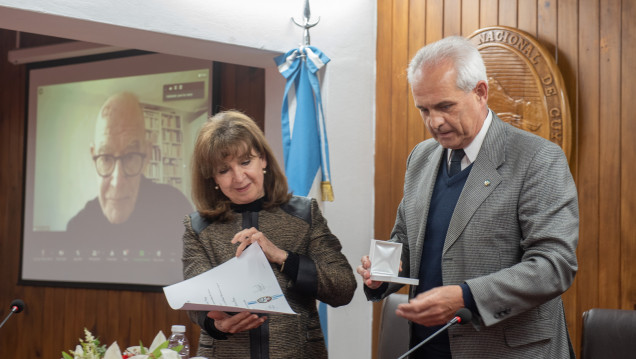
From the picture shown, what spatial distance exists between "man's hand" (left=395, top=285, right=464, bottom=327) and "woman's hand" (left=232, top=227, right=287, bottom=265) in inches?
21.1

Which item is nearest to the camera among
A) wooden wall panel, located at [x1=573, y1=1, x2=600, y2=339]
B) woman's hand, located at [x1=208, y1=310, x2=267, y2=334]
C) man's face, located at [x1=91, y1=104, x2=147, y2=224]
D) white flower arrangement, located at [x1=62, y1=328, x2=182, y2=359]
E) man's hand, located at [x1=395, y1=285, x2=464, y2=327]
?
white flower arrangement, located at [x1=62, y1=328, x2=182, y2=359]

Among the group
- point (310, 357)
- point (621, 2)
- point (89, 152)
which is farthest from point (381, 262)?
point (89, 152)

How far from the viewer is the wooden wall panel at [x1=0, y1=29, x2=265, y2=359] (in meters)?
4.42

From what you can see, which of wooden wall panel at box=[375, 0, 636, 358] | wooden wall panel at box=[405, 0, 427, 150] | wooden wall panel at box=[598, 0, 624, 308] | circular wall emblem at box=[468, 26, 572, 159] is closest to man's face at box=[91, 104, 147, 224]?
wooden wall panel at box=[405, 0, 427, 150]

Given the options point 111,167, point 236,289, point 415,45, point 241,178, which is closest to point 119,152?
point 111,167

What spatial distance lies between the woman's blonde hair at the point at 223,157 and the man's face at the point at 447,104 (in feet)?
1.97

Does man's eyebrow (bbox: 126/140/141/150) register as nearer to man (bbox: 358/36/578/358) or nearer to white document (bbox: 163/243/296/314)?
white document (bbox: 163/243/296/314)

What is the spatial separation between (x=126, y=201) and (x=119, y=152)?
35cm

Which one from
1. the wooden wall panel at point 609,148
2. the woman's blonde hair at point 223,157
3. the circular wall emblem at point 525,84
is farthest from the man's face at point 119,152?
the wooden wall panel at point 609,148

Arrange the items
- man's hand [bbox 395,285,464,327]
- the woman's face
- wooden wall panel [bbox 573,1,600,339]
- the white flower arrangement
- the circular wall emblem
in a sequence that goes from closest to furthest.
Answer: the white flower arrangement → man's hand [bbox 395,285,464,327] → the woman's face → wooden wall panel [bbox 573,1,600,339] → the circular wall emblem

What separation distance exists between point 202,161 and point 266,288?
0.47 m

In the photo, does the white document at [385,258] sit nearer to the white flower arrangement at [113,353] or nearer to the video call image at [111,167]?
the white flower arrangement at [113,353]

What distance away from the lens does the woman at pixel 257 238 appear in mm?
1973

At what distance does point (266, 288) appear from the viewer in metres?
1.84
